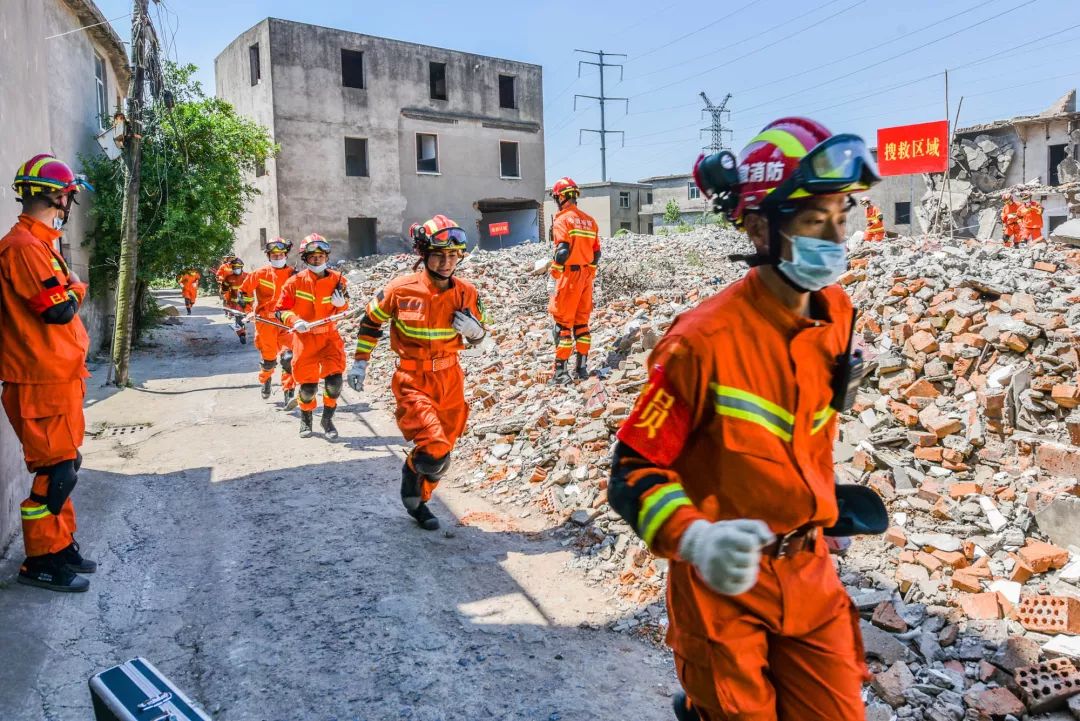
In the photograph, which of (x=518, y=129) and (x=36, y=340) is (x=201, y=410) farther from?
(x=518, y=129)

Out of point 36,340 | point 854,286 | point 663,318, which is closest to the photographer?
point 36,340

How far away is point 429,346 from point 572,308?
363cm

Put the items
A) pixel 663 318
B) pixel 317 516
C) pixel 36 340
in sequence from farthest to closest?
pixel 663 318 < pixel 317 516 < pixel 36 340

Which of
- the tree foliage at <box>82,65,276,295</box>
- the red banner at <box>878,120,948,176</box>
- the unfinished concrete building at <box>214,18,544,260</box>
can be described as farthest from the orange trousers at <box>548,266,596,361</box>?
the unfinished concrete building at <box>214,18,544,260</box>

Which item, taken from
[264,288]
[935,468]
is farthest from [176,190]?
[935,468]

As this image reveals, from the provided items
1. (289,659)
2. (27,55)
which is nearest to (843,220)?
(289,659)

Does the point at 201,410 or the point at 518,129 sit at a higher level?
the point at 518,129

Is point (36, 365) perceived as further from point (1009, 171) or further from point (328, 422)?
point (1009, 171)

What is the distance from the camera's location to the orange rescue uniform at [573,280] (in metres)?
8.83

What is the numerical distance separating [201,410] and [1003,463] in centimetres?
878

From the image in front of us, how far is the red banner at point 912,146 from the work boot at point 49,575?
18835 millimetres

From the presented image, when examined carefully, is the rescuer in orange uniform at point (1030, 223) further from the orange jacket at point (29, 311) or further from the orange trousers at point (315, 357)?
the orange jacket at point (29, 311)

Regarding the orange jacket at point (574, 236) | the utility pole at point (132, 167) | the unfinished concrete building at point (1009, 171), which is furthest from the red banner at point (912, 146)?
the utility pole at point (132, 167)

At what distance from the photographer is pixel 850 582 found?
4281 mm
